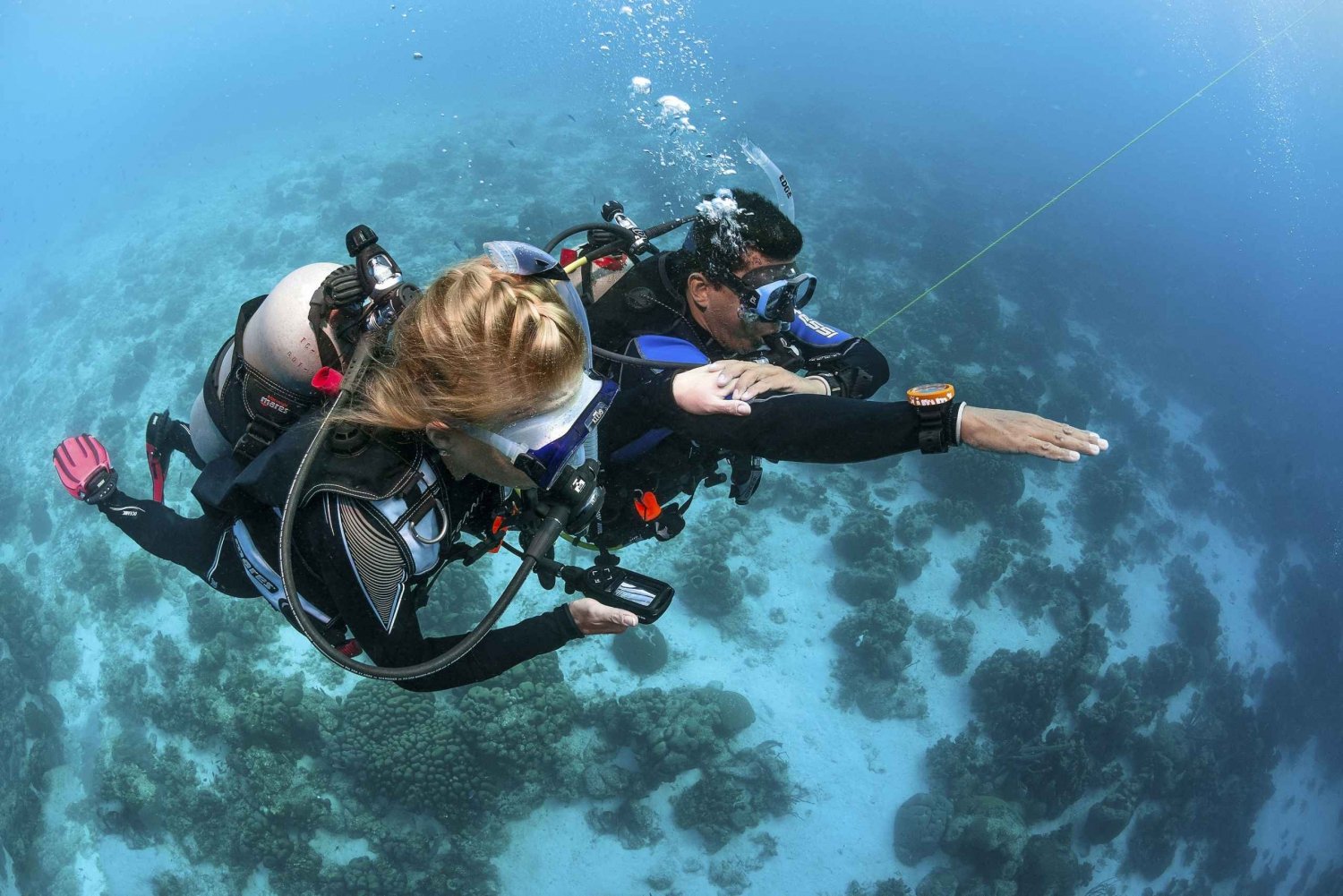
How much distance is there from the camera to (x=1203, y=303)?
101ft

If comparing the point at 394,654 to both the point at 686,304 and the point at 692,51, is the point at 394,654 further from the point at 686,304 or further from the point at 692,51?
the point at 692,51

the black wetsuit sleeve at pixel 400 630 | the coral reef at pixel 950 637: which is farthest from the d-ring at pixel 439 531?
the coral reef at pixel 950 637

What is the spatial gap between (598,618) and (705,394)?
48.0 inches

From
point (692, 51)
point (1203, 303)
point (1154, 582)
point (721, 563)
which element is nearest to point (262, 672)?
point (721, 563)

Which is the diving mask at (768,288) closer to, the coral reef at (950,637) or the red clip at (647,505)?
the red clip at (647,505)

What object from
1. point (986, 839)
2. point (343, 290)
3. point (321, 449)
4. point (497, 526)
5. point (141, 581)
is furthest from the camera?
point (141, 581)

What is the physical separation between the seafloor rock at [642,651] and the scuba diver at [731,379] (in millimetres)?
6949

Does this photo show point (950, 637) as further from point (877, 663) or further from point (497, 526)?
point (497, 526)

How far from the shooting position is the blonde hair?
6.02 ft

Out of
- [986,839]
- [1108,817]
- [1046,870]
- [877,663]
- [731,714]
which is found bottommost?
[1108,817]

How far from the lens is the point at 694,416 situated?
228cm

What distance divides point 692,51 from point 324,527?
198 feet

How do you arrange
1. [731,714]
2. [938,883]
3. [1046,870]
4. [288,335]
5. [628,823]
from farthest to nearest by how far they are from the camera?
[1046,870] < [731,714] < [938,883] < [628,823] < [288,335]

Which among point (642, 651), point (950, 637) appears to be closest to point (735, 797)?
point (642, 651)
